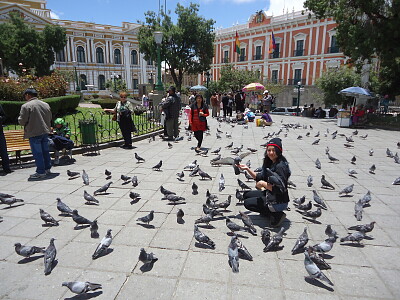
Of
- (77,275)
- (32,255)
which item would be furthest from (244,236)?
(32,255)

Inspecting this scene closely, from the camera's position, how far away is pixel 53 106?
42.7 feet

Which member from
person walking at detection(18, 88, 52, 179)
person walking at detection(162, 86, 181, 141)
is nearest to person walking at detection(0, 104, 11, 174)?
person walking at detection(18, 88, 52, 179)

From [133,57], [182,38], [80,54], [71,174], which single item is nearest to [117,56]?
[133,57]

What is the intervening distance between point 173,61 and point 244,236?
31.4 meters

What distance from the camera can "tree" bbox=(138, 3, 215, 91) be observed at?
31.9 meters

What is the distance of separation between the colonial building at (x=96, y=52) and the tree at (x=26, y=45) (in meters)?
7.28

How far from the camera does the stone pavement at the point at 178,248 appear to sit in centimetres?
269

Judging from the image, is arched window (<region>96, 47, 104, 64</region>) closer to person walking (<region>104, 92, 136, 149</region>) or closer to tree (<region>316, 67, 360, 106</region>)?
tree (<region>316, 67, 360, 106</region>)

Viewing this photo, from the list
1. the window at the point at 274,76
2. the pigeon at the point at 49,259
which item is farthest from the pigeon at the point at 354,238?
the window at the point at 274,76

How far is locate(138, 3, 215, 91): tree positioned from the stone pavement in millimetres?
28551

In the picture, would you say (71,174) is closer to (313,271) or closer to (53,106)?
(313,271)

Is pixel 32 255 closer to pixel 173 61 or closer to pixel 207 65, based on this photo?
pixel 173 61

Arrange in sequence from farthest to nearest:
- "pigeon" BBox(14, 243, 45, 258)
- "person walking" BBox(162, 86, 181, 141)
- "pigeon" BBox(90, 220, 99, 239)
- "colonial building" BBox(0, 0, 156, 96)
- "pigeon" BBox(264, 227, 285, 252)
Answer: "colonial building" BBox(0, 0, 156, 96)
"person walking" BBox(162, 86, 181, 141)
"pigeon" BBox(90, 220, 99, 239)
"pigeon" BBox(264, 227, 285, 252)
"pigeon" BBox(14, 243, 45, 258)

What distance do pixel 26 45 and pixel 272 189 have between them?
42.0 metres
